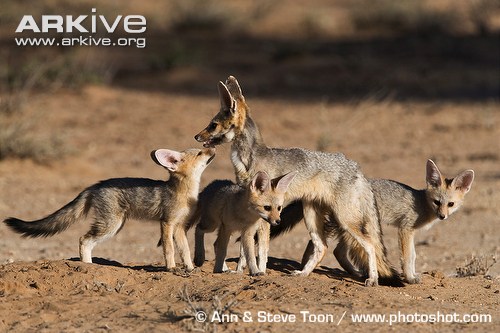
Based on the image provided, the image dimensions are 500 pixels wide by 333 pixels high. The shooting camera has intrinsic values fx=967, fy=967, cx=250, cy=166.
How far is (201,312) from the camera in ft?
22.8

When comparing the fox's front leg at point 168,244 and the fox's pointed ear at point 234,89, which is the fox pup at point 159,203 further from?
the fox's pointed ear at point 234,89

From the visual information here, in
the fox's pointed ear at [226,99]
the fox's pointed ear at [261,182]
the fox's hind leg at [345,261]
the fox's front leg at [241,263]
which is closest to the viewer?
the fox's pointed ear at [261,182]

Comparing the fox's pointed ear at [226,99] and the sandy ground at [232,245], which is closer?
the sandy ground at [232,245]

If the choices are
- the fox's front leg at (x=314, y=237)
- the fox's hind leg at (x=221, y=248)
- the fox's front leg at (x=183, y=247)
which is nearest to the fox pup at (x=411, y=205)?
the fox's front leg at (x=314, y=237)

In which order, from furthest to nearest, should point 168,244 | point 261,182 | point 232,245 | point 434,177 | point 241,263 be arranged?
point 232,245 → point 434,177 → point 241,263 → point 168,244 → point 261,182

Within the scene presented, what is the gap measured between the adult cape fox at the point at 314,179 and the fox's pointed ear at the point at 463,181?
0.95 metres

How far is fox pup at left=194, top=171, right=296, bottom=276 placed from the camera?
319 inches

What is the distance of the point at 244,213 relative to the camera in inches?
324

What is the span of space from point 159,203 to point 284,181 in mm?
1185

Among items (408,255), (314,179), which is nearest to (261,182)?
(314,179)

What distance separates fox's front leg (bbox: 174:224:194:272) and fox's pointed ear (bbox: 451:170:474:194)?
2.61 m

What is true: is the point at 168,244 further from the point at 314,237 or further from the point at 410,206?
the point at 410,206

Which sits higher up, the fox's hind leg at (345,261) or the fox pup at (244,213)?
the fox pup at (244,213)

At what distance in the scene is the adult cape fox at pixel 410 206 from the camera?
29.5 ft
